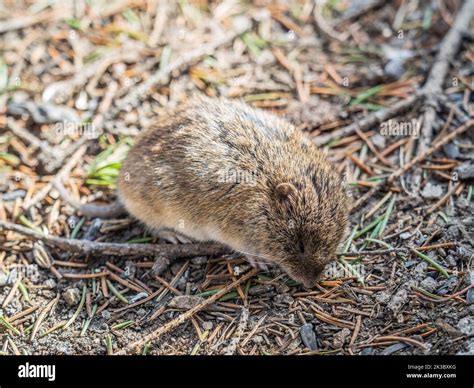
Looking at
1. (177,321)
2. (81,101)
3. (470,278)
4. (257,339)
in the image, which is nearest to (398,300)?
(470,278)

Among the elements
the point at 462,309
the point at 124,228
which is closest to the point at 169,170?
the point at 124,228

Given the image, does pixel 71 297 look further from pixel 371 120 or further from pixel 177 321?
pixel 371 120

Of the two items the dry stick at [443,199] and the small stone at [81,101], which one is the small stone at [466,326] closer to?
the dry stick at [443,199]

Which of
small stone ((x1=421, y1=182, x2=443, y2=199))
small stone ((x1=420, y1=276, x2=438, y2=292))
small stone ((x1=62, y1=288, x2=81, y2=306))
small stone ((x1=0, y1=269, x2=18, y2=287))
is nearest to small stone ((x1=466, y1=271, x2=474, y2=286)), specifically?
small stone ((x1=420, y1=276, x2=438, y2=292))

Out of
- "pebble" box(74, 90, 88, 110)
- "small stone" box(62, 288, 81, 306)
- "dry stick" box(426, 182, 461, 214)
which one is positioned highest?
"pebble" box(74, 90, 88, 110)

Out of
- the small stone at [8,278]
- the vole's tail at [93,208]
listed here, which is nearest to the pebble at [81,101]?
the vole's tail at [93,208]

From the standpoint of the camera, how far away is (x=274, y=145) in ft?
14.1

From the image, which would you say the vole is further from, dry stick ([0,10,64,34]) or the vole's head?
dry stick ([0,10,64,34])

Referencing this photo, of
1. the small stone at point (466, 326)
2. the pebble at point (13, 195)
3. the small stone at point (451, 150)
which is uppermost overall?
the small stone at point (451, 150)

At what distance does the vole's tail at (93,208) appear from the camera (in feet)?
15.8

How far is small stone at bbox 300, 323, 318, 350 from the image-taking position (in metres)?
3.69

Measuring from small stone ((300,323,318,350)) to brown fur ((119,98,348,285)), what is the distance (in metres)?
0.34

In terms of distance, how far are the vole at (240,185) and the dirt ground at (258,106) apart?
0.24 meters
